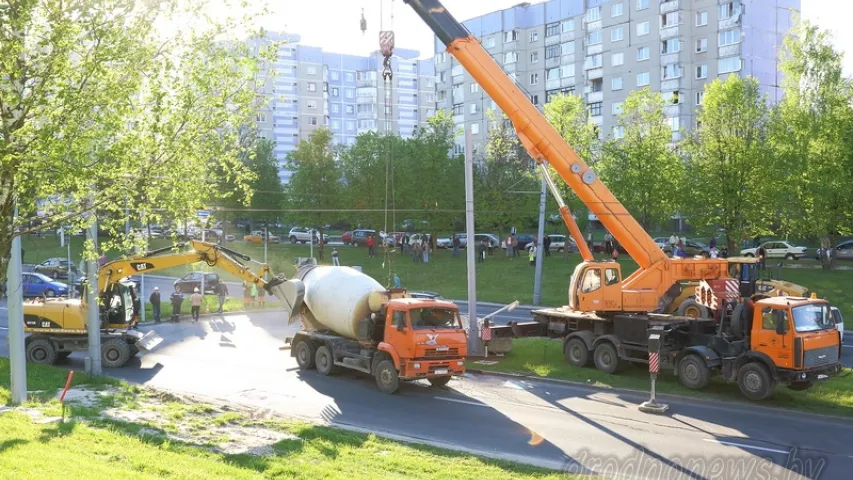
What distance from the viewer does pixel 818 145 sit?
3947 cm

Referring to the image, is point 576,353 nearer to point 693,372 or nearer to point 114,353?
point 693,372

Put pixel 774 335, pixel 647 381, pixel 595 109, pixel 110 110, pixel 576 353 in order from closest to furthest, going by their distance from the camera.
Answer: pixel 110 110
pixel 774 335
pixel 647 381
pixel 576 353
pixel 595 109

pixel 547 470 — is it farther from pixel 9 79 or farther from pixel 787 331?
pixel 9 79

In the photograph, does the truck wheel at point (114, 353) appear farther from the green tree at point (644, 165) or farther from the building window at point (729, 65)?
the building window at point (729, 65)

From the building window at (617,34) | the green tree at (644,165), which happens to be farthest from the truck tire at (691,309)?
the building window at (617,34)

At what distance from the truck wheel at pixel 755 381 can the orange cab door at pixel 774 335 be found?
0.37 m

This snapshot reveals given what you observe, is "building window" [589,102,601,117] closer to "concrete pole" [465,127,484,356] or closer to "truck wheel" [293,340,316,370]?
"concrete pole" [465,127,484,356]

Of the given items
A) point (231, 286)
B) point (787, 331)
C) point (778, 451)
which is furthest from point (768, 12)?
point (778, 451)

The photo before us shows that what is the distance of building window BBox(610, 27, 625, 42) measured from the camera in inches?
2793

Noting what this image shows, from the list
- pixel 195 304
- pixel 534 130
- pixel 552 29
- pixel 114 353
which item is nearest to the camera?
pixel 534 130

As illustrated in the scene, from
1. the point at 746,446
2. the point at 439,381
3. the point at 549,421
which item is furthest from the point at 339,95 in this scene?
the point at 746,446

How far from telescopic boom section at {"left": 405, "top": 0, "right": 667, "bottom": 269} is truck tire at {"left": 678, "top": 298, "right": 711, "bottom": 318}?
4.39 ft

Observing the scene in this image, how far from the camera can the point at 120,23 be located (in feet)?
34.0

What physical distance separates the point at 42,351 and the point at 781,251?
141 feet
